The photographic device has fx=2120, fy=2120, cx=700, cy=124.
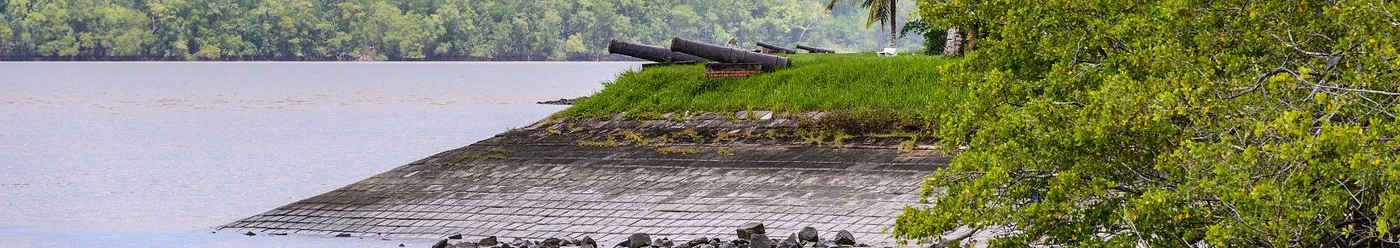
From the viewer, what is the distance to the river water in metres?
25.1

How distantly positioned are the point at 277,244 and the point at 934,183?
8.89 m

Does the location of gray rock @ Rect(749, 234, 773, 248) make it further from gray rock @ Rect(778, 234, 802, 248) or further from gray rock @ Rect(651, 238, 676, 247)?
gray rock @ Rect(651, 238, 676, 247)

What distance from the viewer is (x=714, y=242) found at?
1717 centimetres

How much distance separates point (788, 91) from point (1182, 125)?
17.3 m

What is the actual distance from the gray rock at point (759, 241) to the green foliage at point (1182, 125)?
380 centimetres

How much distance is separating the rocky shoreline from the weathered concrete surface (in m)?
0.30

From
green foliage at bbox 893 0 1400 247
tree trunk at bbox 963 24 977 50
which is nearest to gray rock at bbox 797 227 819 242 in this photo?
tree trunk at bbox 963 24 977 50

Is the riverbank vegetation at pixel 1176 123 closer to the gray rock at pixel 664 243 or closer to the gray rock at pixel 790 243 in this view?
the gray rock at pixel 790 243

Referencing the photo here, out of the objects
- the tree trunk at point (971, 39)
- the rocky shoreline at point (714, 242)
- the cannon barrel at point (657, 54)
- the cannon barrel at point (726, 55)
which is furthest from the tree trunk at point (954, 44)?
the rocky shoreline at point (714, 242)

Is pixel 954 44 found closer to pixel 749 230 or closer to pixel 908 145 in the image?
pixel 908 145

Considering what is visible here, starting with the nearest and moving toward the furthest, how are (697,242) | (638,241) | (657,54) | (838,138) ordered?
(697,242), (638,241), (838,138), (657,54)

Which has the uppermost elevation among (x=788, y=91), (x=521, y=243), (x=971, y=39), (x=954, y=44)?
(x=521, y=243)

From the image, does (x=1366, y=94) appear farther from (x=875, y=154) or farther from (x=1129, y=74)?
(x=875, y=154)

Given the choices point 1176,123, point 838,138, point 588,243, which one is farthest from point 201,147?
point 1176,123
